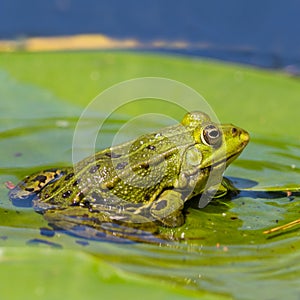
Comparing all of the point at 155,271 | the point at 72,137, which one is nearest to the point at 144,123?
the point at 72,137

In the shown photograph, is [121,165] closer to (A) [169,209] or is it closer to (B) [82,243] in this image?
(A) [169,209]

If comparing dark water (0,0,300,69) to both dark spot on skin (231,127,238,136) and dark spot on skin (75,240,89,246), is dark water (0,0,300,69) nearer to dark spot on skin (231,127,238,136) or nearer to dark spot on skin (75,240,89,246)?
dark spot on skin (231,127,238,136)

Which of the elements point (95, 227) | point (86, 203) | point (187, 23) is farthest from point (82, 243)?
point (187, 23)

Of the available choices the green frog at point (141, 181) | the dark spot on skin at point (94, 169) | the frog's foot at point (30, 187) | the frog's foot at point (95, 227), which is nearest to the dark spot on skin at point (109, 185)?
the green frog at point (141, 181)

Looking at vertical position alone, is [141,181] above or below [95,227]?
above

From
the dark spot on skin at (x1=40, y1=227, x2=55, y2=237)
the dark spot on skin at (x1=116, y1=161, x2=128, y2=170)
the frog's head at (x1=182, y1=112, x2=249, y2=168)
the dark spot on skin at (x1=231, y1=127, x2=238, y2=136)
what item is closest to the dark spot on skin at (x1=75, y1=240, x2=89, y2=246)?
the dark spot on skin at (x1=40, y1=227, x2=55, y2=237)
